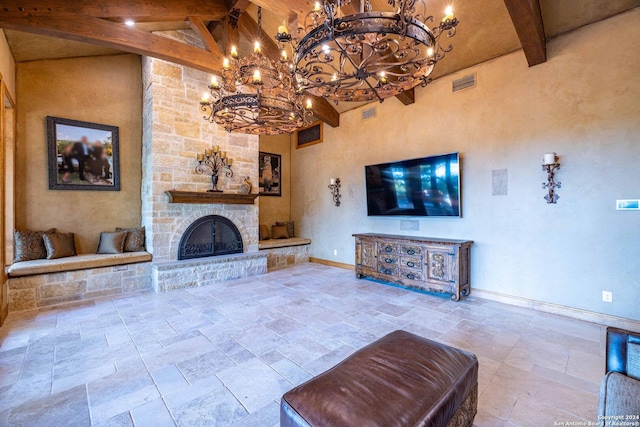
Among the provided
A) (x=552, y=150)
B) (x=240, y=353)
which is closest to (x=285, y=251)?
(x=240, y=353)

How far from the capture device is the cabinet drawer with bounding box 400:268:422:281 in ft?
14.6

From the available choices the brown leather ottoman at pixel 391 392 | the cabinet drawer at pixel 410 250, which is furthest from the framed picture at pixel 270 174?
the brown leather ottoman at pixel 391 392

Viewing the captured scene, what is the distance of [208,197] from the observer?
5.15 metres

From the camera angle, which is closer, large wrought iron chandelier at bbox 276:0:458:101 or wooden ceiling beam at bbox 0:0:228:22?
large wrought iron chandelier at bbox 276:0:458:101

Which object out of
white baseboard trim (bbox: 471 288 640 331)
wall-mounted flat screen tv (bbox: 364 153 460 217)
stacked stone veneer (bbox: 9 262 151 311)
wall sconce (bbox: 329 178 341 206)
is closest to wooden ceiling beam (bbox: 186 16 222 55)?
wall sconce (bbox: 329 178 341 206)

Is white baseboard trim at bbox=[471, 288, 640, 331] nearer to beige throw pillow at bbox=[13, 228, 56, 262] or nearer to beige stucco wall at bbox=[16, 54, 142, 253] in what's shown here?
beige stucco wall at bbox=[16, 54, 142, 253]

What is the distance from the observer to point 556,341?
2.87 metres

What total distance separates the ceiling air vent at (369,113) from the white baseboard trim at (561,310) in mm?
3784

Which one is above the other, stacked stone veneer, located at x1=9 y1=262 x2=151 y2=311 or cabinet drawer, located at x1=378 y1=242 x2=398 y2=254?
cabinet drawer, located at x1=378 y1=242 x2=398 y2=254

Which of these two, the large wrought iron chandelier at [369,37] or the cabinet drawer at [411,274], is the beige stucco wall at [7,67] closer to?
the large wrought iron chandelier at [369,37]

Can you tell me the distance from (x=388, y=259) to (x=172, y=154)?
14.0 feet

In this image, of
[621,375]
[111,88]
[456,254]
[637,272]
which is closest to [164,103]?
[111,88]

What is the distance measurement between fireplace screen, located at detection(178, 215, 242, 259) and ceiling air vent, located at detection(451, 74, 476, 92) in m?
4.71

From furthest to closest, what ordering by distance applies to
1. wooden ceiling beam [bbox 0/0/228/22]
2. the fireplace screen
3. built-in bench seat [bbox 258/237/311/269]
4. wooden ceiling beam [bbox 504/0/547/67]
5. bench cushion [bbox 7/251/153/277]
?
built-in bench seat [bbox 258/237/311/269] < the fireplace screen < bench cushion [bbox 7/251/153/277] < wooden ceiling beam [bbox 0/0/228/22] < wooden ceiling beam [bbox 504/0/547/67]
